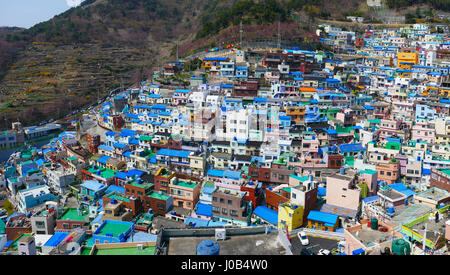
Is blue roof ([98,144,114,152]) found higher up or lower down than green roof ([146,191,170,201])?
higher up

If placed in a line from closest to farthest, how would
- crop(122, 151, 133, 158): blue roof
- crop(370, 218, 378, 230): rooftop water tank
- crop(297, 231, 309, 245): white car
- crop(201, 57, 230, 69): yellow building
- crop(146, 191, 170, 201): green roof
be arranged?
crop(370, 218, 378, 230): rooftop water tank < crop(297, 231, 309, 245): white car < crop(146, 191, 170, 201): green roof < crop(122, 151, 133, 158): blue roof < crop(201, 57, 230, 69): yellow building

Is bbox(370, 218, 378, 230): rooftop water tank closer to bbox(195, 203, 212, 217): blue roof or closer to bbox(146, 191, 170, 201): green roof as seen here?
bbox(195, 203, 212, 217): blue roof

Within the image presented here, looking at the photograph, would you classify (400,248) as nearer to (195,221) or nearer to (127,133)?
(195,221)

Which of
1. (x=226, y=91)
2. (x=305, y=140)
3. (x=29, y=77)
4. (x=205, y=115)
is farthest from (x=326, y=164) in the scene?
(x=29, y=77)

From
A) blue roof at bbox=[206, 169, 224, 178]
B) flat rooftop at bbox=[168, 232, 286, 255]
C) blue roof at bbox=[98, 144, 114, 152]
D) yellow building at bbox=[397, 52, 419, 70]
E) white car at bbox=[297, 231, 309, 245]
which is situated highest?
yellow building at bbox=[397, 52, 419, 70]

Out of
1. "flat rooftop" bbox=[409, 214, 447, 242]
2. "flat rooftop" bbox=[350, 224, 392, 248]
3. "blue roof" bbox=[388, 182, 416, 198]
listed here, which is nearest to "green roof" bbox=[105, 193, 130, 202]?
"flat rooftop" bbox=[350, 224, 392, 248]

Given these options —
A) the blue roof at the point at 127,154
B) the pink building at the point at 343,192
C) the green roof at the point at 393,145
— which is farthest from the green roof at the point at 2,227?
the green roof at the point at 393,145

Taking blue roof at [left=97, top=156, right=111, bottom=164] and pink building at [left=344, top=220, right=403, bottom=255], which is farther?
blue roof at [left=97, top=156, right=111, bottom=164]

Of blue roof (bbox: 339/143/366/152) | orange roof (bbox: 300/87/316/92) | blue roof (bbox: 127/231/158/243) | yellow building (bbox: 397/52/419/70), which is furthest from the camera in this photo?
yellow building (bbox: 397/52/419/70)
